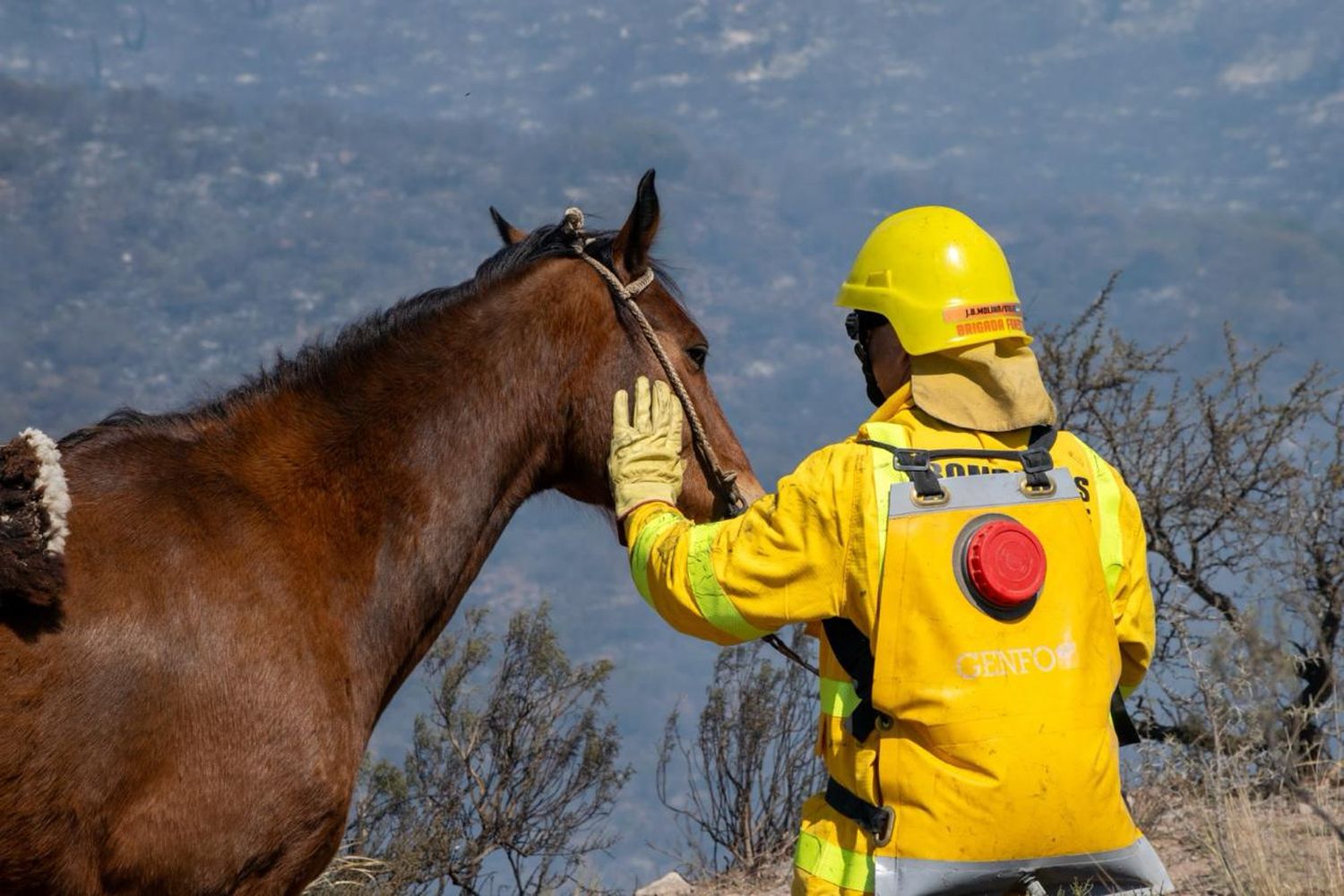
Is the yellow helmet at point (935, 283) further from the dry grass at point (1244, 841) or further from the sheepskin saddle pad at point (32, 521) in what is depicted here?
the sheepskin saddle pad at point (32, 521)

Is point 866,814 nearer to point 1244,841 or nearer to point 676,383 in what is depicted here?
point 676,383

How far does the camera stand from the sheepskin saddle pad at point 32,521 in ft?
8.16

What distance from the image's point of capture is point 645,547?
2770mm

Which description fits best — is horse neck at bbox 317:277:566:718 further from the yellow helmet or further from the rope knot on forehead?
the yellow helmet

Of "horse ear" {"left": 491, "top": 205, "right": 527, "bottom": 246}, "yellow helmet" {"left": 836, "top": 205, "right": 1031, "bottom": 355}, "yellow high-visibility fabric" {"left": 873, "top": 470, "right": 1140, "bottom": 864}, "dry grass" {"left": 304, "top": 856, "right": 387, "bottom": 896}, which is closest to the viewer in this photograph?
"yellow high-visibility fabric" {"left": 873, "top": 470, "right": 1140, "bottom": 864}

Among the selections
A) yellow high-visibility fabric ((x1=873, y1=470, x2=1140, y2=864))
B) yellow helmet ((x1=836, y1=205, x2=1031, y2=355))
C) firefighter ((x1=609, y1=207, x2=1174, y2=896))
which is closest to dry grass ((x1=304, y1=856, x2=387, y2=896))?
firefighter ((x1=609, y1=207, x2=1174, y2=896))

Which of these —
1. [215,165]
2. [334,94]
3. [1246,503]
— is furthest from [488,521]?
[334,94]

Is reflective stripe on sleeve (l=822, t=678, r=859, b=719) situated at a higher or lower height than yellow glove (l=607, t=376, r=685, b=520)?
lower

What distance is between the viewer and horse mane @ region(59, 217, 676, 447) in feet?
10.1

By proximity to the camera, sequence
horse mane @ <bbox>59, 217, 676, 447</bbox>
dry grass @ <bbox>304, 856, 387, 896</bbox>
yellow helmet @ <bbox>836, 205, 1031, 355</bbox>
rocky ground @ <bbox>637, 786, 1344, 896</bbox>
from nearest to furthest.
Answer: yellow helmet @ <bbox>836, 205, 1031, 355</bbox>
horse mane @ <bbox>59, 217, 676, 447</bbox>
rocky ground @ <bbox>637, 786, 1344, 896</bbox>
dry grass @ <bbox>304, 856, 387, 896</bbox>

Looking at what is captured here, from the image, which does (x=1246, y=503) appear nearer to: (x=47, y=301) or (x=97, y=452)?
(x=97, y=452)

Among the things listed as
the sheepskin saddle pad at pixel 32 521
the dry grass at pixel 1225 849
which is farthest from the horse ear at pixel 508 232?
the dry grass at pixel 1225 849

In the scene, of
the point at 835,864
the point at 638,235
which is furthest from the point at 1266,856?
the point at 638,235

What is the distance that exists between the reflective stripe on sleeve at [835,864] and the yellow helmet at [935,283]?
3.20 feet
